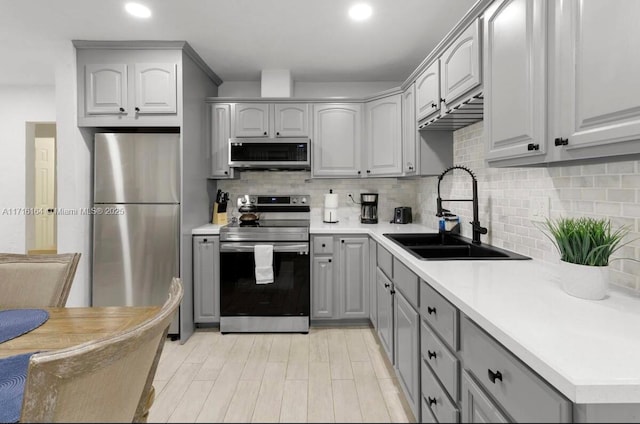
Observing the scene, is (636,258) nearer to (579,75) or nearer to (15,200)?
(579,75)

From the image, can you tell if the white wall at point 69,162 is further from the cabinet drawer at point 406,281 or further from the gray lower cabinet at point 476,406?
the gray lower cabinet at point 476,406

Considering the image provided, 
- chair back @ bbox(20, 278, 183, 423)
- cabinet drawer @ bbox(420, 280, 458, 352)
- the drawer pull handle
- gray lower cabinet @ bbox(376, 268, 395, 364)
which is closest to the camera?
chair back @ bbox(20, 278, 183, 423)

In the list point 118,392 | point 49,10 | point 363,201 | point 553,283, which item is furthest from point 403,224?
point 49,10

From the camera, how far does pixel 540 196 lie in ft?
5.28

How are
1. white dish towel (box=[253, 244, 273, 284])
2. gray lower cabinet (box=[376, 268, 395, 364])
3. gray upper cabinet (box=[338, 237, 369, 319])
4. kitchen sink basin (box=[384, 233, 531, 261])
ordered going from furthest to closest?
gray upper cabinet (box=[338, 237, 369, 319]) < white dish towel (box=[253, 244, 273, 284]) < gray lower cabinet (box=[376, 268, 395, 364]) < kitchen sink basin (box=[384, 233, 531, 261])

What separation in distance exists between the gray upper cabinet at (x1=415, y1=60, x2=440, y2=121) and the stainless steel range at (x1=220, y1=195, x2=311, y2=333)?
130 centimetres

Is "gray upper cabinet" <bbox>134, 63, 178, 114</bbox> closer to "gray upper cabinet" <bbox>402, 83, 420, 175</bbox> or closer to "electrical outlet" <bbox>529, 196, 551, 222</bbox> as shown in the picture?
"gray upper cabinet" <bbox>402, 83, 420, 175</bbox>

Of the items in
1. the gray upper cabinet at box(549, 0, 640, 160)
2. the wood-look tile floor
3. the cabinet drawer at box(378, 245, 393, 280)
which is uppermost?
the gray upper cabinet at box(549, 0, 640, 160)

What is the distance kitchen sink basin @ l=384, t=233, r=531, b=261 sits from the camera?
5.63 feet

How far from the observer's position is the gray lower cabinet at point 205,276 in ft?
9.16

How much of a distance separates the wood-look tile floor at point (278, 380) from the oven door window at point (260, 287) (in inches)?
8.3

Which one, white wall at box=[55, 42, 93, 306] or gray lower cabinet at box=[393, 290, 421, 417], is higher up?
white wall at box=[55, 42, 93, 306]

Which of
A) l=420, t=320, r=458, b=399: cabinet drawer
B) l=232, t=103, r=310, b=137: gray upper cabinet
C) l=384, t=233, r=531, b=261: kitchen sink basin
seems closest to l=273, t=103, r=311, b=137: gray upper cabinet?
l=232, t=103, r=310, b=137: gray upper cabinet

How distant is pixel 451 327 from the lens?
115 cm
